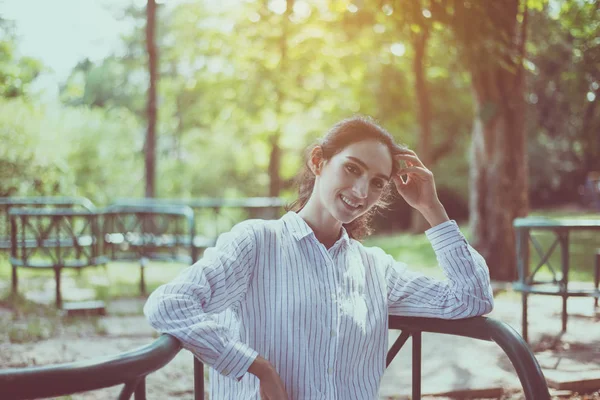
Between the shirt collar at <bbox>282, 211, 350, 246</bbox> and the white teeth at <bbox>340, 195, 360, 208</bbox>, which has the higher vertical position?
the white teeth at <bbox>340, 195, 360, 208</bbox>

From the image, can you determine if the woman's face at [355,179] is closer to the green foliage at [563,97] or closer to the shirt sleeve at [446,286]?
the shirt sleeve at [446,286]

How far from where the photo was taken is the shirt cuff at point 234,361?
161 cm

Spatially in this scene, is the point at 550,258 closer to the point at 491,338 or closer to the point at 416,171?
the point at 416,171

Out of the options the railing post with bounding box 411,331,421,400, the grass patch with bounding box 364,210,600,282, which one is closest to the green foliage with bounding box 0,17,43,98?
the grass patch with bounding box 364,210,600,282

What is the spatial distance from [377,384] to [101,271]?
372 inches

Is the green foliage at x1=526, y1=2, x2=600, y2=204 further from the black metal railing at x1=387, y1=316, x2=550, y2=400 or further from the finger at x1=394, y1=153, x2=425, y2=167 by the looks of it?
the black metal railing at x1=387, y1=316, x2=550, y2=400

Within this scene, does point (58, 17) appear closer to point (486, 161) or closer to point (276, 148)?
point (276, 148)

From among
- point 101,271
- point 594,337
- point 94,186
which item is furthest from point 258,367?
point 94,186

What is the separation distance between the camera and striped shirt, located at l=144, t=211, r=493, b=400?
1.87 m

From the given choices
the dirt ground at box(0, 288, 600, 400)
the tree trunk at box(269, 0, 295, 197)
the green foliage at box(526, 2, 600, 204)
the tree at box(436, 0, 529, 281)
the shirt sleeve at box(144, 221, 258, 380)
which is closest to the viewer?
the shirt sleeve at box(144, 221, 258, 380)

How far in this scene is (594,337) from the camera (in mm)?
5605

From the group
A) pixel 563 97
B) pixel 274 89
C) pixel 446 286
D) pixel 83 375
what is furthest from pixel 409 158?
pixel 563 97

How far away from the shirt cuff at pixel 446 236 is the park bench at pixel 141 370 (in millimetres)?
266

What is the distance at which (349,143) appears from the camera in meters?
2.12
